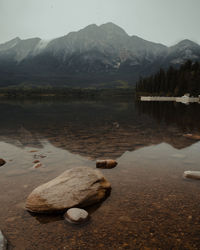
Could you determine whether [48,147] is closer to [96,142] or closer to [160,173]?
[96,142]

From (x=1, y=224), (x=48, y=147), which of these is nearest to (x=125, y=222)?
(x=1, y=224)

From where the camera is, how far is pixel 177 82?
100312mm

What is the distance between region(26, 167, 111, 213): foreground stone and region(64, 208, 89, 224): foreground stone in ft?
1.18

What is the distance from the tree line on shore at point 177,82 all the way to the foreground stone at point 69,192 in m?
96.9

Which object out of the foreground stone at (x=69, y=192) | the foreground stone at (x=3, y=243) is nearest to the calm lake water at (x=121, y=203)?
the foreground stone at (x=3, y=243)

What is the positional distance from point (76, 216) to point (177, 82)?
349ft

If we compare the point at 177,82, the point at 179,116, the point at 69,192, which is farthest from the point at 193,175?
the point at 177,82

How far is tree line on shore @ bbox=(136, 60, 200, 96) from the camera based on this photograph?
93.0 meters

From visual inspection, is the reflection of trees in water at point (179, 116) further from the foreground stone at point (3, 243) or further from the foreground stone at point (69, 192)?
the foreground stone at point (3, 243)

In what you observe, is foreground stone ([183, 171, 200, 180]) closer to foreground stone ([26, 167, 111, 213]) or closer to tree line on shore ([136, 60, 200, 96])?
foreground stone ([26, 167, 111, 213])

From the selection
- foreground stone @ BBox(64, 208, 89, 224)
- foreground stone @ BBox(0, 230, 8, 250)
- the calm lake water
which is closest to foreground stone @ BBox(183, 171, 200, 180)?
the calm lake water

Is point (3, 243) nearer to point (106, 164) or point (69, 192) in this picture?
point (69, 192)

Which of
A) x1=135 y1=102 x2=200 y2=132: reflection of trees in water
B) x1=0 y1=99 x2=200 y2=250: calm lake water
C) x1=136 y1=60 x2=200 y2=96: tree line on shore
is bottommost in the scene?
x1=135 y1=102 x2=200 y2=132: reflection of trees in water

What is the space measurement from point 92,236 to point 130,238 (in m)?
1.08
